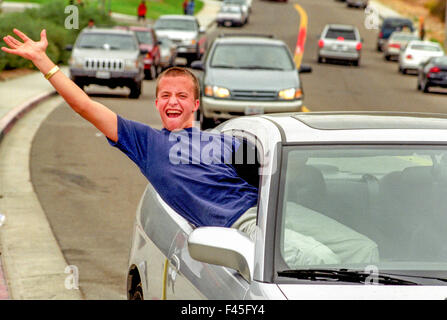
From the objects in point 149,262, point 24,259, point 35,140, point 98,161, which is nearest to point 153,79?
point 35,140

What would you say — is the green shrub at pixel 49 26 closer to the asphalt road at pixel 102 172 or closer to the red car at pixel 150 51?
the red car at pixel 150 51

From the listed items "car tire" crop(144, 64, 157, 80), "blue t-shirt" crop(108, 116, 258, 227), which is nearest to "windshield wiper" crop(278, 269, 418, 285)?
"blue t-shirt" crop(108, 116, 258, 227)

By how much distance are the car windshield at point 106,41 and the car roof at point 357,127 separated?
75.4 feet

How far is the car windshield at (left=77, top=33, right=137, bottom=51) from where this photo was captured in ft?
90.6

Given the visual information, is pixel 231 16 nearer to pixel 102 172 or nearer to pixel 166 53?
pixel 166 53

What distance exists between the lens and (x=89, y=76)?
85.8 feet


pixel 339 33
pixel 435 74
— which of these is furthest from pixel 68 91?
pixel 339 33

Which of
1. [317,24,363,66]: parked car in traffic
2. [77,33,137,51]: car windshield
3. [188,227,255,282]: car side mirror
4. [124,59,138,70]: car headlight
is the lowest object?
[317,24,363,66]: parked car in traffic

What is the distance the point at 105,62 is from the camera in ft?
87.4

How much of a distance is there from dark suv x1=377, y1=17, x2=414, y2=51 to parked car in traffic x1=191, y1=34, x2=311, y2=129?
3891 cm

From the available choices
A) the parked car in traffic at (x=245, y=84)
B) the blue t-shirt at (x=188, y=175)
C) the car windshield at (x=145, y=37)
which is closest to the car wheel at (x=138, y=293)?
the blue t-shirt at (x=188, y=175)

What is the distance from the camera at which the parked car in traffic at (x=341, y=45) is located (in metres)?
46.2

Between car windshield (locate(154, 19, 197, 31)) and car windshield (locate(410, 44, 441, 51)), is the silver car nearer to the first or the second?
car windshield (locate(410, 44, 441, 51))
